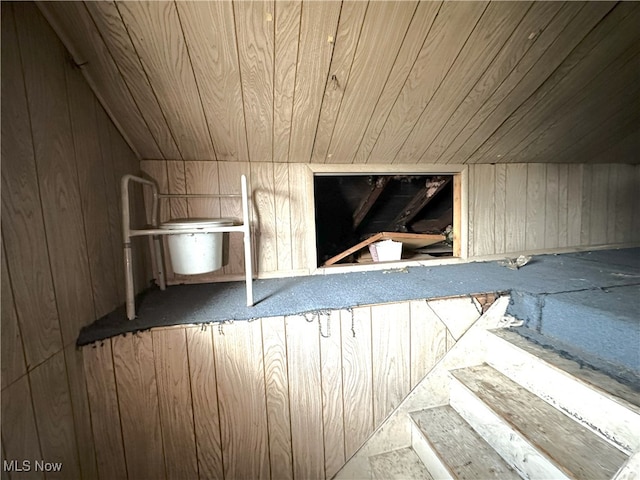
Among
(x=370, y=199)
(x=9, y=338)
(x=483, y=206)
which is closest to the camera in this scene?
(x=9, y=338)

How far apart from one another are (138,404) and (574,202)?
2.76m

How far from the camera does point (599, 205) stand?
2.00 metres

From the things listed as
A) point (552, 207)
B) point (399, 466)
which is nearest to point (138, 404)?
point (399, 466)

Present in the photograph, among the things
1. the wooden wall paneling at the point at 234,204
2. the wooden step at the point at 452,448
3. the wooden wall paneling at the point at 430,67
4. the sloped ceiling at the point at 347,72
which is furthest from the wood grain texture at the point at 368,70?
the wooden step at the point at 452,448

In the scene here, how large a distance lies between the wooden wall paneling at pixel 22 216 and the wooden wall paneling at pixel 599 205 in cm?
300

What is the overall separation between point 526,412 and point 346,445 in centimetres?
67

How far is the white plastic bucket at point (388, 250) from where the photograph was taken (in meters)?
1.80

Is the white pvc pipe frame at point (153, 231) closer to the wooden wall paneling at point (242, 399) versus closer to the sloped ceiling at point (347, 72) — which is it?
the wooden wall paneling at point (242, 399)

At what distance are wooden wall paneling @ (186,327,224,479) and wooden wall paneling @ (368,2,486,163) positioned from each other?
47.8 inches

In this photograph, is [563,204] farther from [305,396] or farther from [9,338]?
[9,338]

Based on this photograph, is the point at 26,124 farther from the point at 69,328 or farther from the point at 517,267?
the point at 517,267

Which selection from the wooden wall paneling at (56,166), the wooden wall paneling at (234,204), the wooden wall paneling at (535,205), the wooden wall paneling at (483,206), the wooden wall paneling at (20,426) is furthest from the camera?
the wooden wall paneling at (535,205)

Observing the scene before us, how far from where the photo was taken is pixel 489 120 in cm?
140

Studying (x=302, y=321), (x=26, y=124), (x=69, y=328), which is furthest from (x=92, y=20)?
(x=302, y=321)
